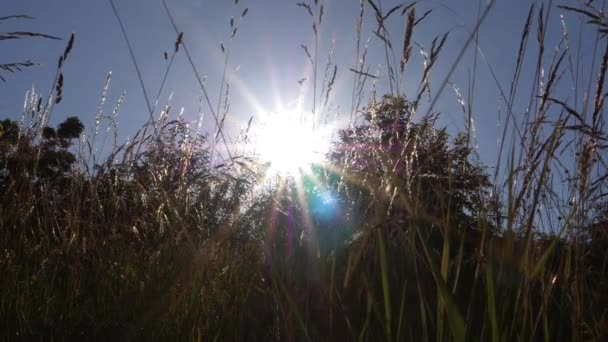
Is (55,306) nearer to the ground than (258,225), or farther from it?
nearer to the ground

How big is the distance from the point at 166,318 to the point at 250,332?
268mm

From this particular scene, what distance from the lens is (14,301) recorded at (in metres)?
1.56

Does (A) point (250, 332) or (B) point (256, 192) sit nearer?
(A) point (250, 332)

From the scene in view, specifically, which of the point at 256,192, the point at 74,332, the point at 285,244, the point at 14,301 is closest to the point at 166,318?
the point at 74,332

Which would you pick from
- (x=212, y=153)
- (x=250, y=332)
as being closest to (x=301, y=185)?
(x=212, y=153)

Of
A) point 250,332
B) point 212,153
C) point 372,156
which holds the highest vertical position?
point 212,153

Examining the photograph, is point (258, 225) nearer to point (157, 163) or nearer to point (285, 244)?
point (285, 244)

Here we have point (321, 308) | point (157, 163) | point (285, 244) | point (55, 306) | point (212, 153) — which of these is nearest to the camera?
point (321, 308)

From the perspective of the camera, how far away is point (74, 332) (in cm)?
137

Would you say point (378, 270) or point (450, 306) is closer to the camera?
point (450, 306)

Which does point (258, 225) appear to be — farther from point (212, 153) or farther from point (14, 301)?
point (14, 301)

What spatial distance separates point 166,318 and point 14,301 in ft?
1.80

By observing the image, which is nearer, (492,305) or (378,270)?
(492,305)

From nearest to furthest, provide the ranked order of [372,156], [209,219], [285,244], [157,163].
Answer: [372,156] → [285,244] → [209,219] → [157,163]
